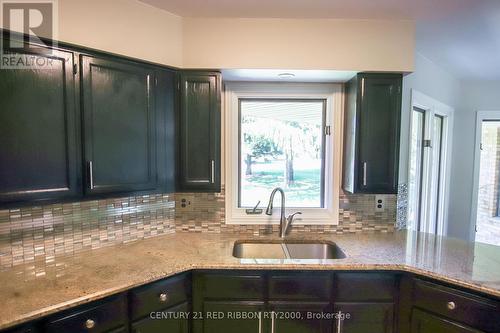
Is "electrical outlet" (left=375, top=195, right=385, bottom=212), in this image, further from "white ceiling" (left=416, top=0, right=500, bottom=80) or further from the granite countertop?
"white ceiling" (left=416, top=0, right=500, bottom=80)

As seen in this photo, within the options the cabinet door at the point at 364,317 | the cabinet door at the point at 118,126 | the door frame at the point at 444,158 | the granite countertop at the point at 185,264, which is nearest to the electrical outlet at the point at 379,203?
the granite countertop at the point at 185,264

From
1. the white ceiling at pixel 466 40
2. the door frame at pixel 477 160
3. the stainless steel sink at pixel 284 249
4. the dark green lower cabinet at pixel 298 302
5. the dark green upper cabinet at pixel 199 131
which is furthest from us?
the door frame at pixel 477 160

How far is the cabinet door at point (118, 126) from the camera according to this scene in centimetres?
155

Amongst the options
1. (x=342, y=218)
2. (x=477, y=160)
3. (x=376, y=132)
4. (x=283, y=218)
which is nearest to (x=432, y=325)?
(x=342, y=218)

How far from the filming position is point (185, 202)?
7.45 feet

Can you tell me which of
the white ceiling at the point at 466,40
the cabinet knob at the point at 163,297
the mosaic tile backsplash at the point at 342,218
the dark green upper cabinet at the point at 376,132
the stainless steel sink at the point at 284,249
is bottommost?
the cabinet knob at the point at 163,297

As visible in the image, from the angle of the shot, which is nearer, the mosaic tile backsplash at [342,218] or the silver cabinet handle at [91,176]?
the silver cabinet handle at [91,176]

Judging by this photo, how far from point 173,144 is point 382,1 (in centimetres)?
162

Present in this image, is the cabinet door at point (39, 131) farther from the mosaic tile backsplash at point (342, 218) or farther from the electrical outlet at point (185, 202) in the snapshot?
the mosaic tile backsplash at point (342, 218)

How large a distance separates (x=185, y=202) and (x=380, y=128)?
62.7 inches

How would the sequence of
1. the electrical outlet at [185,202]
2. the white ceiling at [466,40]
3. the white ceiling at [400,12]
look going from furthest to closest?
the electrical outlet at [185,202], the white ceiling at [466,40], the white ceiling at [400,12]

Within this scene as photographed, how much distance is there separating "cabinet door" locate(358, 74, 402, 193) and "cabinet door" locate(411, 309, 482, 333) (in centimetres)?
80

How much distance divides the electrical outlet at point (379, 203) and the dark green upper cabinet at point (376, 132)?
0.31 metres

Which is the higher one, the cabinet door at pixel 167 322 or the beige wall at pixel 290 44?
the beige wall at pixel 290 44
